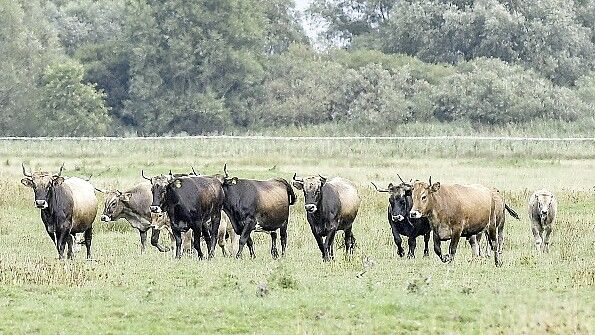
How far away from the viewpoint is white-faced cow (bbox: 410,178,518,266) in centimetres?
2352

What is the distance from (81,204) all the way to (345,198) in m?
4.86

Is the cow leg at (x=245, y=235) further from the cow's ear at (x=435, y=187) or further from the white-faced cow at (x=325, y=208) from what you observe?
the cow's ear at (x=435, y=187)

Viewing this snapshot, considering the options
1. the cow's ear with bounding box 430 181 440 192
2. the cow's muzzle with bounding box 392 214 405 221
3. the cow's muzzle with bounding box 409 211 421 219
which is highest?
the cow's ear with bounding box 430 181 440 192

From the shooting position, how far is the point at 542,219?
1034 inches

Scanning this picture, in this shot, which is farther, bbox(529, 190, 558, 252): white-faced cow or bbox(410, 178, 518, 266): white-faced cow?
bbox(529, 190, 558, 252): white-faced cow

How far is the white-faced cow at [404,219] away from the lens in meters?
24.4

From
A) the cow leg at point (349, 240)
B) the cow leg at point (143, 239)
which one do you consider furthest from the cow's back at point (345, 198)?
the cow leg at point (143, 239)

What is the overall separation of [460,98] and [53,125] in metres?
20.6

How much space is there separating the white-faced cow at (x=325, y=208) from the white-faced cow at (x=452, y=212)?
6.36 feet

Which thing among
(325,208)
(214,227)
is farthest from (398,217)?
(214,227)

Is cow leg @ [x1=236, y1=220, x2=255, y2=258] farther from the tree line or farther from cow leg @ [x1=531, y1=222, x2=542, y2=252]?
the tree line

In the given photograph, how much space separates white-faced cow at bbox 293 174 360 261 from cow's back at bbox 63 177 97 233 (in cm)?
384

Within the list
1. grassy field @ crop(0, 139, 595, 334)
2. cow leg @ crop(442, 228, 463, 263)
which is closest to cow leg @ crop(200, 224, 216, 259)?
grassy field @ crop(0, 139, 595, 334)

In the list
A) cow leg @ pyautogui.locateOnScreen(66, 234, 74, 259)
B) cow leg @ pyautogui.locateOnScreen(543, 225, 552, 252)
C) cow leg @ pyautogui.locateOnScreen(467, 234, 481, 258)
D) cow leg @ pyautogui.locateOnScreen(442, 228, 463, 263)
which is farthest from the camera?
cow leg @ pyautogui.locateOnScreen(543, 225, 552, 252)
